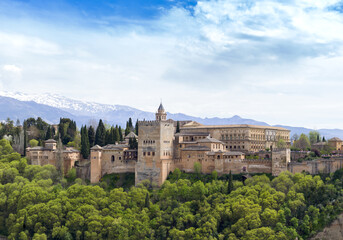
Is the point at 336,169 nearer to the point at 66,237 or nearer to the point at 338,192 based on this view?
the point at 338,192

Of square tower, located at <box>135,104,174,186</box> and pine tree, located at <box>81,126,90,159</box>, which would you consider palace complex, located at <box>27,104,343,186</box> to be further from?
pine tree, located at <box>81,126,90,159</box>

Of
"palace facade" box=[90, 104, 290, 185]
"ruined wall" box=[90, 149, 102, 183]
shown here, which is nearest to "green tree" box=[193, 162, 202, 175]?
"palace facade" box=[90, 104, 290, 185]

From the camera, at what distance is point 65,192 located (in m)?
63.6

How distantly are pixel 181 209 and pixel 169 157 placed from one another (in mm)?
11416

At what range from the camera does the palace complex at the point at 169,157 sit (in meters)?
64.4

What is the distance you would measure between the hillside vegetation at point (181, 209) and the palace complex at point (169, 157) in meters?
2.21

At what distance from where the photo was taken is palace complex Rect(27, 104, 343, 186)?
6444 centimetres

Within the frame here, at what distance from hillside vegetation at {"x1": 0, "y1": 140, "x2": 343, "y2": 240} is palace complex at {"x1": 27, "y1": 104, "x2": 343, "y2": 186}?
2.21 m

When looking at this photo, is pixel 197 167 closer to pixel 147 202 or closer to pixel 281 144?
pixel 147 202

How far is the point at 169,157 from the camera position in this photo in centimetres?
6862

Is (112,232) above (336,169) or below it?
below

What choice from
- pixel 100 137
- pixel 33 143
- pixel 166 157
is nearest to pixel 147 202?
pixel 166 157

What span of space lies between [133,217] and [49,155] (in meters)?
21.7

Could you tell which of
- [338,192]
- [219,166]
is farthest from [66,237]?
[338,192]
